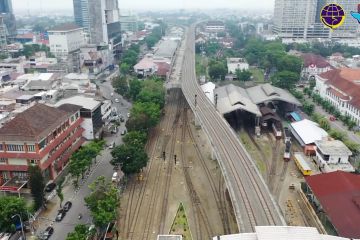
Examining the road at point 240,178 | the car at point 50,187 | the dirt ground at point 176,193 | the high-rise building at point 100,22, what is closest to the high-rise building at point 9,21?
the high-rise building at point 100,22

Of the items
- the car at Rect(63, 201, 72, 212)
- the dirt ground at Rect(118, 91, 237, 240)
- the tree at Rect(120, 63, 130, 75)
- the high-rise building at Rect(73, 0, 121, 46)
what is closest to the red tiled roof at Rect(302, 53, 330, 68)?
the tree at Rect(120, 63, 130, 75)

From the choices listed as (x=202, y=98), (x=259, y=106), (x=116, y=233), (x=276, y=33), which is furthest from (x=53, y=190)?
(x=276, y=33)

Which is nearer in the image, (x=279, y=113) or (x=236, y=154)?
(x=236, y=154)

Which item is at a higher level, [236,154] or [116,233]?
[236,154]

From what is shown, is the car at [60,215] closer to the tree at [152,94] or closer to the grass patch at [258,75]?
the tree at [152,94]

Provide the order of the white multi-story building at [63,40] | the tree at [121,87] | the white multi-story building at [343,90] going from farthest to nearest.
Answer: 1. the white multi-story building at [63,40]
2. the tree at [121,87]
3. the white multi-story building at [343,90]

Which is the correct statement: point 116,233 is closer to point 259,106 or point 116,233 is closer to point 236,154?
point 236,154
